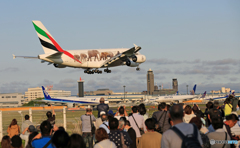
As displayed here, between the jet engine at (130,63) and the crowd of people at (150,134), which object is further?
the jet engine at (130,63)

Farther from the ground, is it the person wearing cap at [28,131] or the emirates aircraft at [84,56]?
the emirates aircraft at [84,56]

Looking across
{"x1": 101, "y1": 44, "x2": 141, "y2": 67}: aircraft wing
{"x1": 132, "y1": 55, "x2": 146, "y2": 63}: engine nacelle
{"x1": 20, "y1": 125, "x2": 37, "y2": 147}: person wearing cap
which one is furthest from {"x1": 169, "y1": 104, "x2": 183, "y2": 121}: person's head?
{"x1": 132, "y1": 55, "x2": 146, "y2": 63}: engine nacelle

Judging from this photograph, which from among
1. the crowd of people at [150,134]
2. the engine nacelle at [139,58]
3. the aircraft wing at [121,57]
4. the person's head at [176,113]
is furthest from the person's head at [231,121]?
the engine nacelle at [139,58]

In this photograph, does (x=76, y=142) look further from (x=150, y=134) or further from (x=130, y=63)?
(x=130, y=63)

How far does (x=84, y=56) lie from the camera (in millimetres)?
39688

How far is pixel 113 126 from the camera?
8695 mm

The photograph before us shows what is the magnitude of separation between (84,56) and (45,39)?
5.08 m

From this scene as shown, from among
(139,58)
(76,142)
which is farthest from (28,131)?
(139,58)

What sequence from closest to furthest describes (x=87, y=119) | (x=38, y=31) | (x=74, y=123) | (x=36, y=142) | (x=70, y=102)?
(x=36, y=142) → (x=87, y=119) → (x=74, y=123) → (x=38, y=31) → (x=70, y=102)

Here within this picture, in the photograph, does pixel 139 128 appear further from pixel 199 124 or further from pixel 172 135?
pixel 172 135

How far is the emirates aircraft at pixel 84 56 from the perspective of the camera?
38.0 m

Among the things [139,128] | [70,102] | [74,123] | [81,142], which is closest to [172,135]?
[81,142]

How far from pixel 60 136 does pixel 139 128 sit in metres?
5.54

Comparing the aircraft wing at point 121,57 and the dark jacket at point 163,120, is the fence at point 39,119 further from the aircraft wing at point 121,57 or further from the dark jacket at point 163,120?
the aircraft wing at point 121,57
